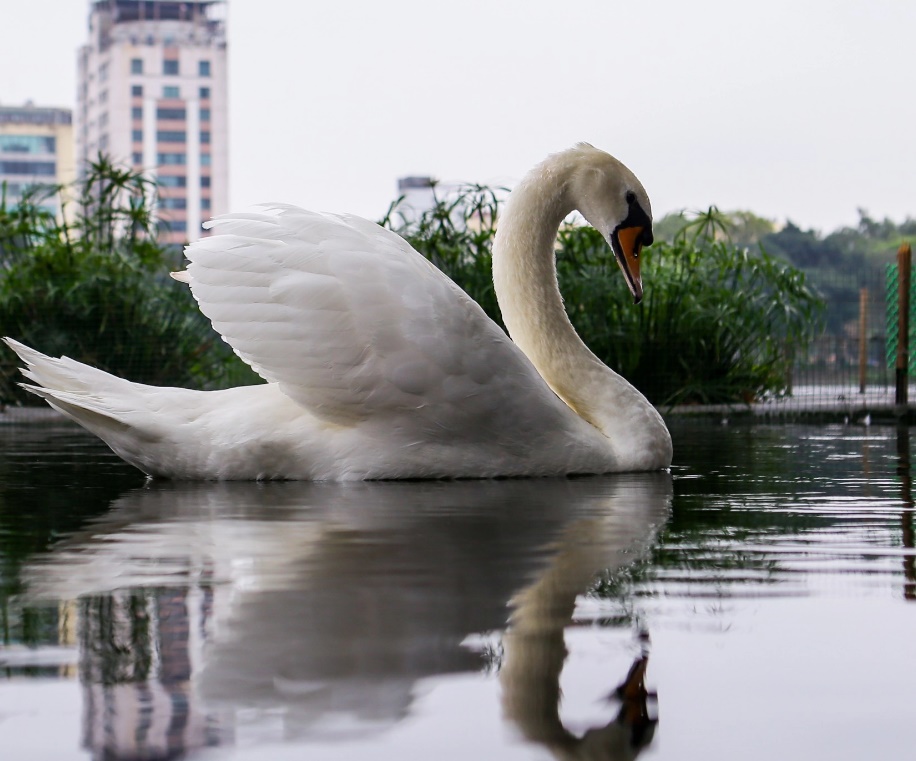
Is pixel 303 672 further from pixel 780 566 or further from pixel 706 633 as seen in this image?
pixel 780 566

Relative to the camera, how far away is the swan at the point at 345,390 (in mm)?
4691

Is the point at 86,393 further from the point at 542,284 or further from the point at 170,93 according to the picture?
the point at 170,93

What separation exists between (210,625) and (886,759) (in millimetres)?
1095

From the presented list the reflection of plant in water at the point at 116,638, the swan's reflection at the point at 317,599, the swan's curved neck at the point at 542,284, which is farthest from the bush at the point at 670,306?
the reflection of plant in water at the point at 116,638

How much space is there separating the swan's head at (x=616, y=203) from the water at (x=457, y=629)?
1522mm

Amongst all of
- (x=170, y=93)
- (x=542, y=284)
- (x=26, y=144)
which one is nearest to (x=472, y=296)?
(x=542, y=284)

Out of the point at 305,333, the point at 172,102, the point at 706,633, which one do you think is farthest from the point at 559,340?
the point at 172,102

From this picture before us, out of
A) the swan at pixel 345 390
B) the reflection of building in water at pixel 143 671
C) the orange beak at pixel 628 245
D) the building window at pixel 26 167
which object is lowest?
the reflection of building in water at pixel 143 671

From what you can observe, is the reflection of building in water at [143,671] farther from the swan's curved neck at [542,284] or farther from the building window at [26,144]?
the building window at [26,144]

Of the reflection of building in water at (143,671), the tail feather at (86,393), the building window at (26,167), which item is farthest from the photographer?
the building window at (26,167)

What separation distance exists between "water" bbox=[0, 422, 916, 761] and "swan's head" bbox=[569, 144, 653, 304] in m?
1.52

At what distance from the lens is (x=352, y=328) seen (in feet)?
15.4

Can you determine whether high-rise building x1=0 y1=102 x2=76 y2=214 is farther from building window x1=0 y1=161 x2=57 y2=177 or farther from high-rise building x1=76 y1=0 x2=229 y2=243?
high-rise building x1=76 y1=0 x2=229 y2=243

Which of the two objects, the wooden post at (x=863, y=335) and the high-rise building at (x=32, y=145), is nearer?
the wooden post at (x=863, y=335)
